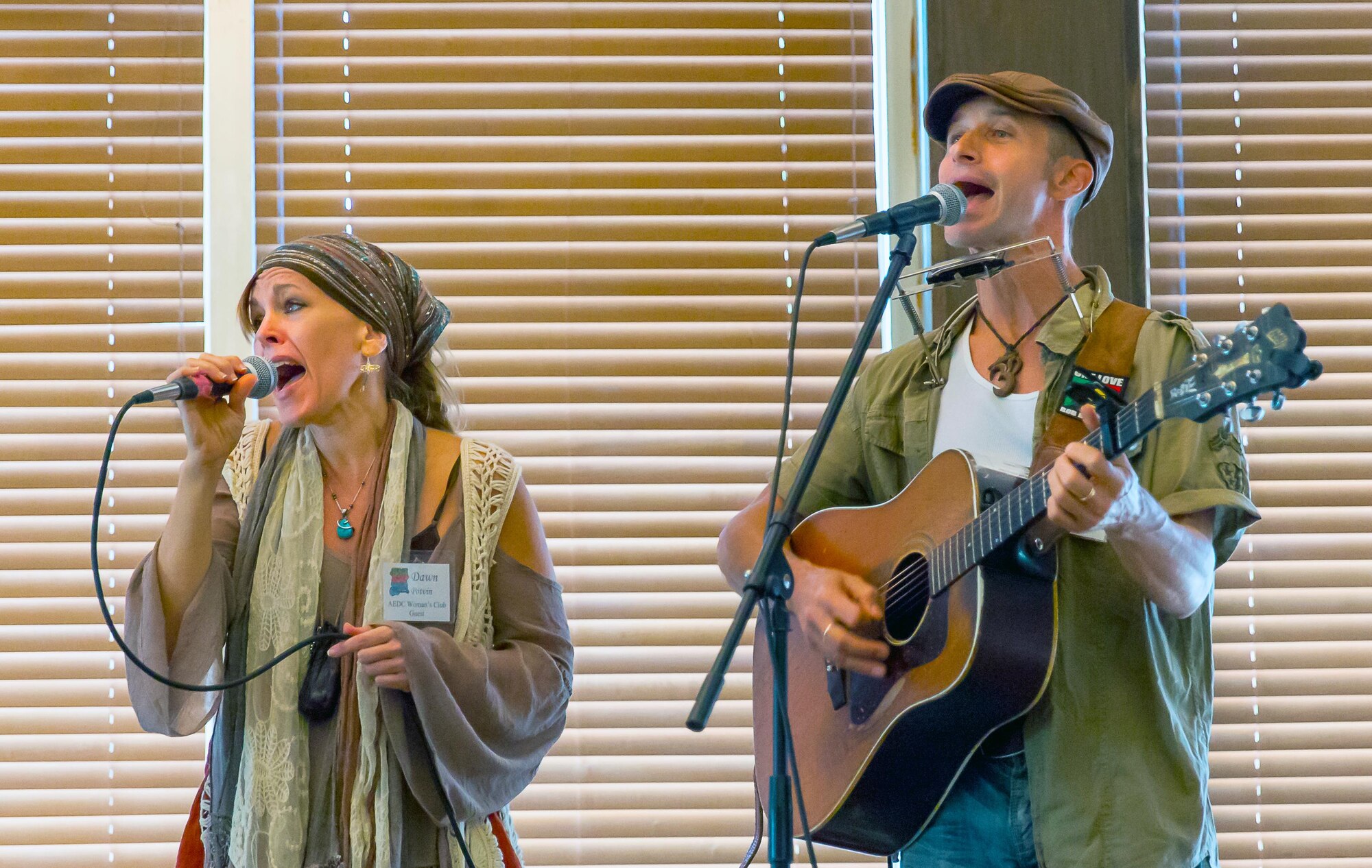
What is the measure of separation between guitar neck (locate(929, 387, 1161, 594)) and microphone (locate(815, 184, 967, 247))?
0.38 m

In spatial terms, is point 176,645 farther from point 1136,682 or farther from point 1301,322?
point 1301,322

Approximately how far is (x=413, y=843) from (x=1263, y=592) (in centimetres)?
199

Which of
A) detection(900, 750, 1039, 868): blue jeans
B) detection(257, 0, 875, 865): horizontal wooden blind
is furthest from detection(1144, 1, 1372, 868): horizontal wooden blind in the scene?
detection(900, 750, 1039, 868): blue jeans

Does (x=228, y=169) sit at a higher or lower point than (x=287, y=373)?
higher

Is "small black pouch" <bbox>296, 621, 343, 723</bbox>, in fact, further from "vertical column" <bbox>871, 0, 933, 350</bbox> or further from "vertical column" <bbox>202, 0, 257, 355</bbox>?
"vertical column" <bbox>871, 0, 933, 350</bbox>

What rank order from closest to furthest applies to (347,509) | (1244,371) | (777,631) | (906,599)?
1. (1244,371)
2. (777,631)
3. (906,599)
4. (347,509)

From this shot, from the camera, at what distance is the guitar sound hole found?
196 cm

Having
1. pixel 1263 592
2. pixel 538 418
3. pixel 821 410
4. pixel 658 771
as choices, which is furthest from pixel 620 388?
pixel 1263 592

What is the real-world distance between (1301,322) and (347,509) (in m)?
2.19

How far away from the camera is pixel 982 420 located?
6.74ft

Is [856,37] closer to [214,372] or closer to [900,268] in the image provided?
[900,268]

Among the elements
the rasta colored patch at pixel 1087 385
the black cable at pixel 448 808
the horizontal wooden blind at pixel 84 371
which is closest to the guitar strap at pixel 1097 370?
the rasta colored patch at pixel 1087 385

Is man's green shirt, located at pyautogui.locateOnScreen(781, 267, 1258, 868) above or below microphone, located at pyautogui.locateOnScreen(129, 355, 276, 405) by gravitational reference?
below

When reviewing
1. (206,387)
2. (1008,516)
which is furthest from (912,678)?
(206,387)
